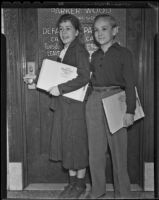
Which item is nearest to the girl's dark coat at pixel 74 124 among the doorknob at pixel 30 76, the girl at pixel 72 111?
the girl at pixel 72 111

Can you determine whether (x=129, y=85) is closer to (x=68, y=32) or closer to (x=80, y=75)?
(x=80, y=75)

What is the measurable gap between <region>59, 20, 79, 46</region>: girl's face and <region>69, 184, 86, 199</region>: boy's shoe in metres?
0.57

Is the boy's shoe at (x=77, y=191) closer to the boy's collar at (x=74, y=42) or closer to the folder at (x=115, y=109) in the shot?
the folder at (x=115, y=109)

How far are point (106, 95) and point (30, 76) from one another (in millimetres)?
312

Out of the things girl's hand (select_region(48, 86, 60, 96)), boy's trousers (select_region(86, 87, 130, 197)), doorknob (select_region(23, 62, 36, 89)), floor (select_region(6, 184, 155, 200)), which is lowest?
floor (select_region(6, 184, 155, 200))

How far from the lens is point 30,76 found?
1578 mm

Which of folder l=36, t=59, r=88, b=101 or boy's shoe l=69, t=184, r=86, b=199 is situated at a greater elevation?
folder l=36, t=59, r=88, b=101

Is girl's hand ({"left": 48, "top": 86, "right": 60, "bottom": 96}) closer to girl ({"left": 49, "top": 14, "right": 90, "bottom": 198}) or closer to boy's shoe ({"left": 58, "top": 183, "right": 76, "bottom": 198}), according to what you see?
girl ({"left": 49, "top": 14, "right": 90, "bottom": 198})

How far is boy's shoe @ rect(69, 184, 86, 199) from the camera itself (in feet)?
5.12

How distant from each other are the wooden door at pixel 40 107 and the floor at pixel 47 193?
1.0 inches

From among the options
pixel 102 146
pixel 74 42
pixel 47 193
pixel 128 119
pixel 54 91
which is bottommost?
pixel 47 193

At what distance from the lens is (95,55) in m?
1.55

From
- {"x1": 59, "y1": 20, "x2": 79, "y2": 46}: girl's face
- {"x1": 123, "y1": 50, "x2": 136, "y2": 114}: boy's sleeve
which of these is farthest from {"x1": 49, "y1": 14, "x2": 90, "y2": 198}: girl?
{"x1": 123, "y1": 50, "x2": 136, "y2": 114}: boy's sleeve

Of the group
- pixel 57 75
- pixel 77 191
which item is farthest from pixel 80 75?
pixel 77 191
